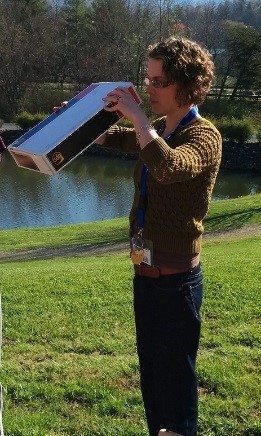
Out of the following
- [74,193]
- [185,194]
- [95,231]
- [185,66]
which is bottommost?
[74,193]

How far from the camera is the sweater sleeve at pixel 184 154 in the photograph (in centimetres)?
223

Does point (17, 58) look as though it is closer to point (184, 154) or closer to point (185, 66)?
point (185, 66)

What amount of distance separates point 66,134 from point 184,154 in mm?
448

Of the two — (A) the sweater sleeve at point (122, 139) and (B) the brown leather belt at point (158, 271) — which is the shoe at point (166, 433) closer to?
(B) the brown leather belt at point (158, 271)

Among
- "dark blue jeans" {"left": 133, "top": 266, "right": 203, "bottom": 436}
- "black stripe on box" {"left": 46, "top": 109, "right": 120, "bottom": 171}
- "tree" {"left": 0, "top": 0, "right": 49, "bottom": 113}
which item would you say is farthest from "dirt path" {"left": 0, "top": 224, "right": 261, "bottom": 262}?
"tree" {"left": 0, "top": 0, "right": 49, "bottom": 113}

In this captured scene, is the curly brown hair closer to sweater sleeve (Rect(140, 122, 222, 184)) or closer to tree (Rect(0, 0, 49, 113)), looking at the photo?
sweater sleeve (Rect(140, 122, 222, 184))

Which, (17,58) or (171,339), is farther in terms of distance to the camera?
(17,58)

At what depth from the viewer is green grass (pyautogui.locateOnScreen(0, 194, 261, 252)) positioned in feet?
46.5

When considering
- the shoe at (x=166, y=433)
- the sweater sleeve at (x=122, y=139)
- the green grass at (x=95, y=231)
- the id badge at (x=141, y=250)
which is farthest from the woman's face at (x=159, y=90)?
the green grass at (x=95, y=231)

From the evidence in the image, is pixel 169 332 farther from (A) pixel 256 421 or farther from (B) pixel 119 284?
(B) pixel 119 284

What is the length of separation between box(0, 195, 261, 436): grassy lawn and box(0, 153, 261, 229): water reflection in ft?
44.7

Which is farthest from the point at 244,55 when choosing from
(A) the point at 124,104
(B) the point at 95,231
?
(A) the point at 124,104

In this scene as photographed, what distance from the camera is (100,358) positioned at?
404 centimetres

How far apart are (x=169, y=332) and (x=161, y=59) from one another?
3.53 ft
